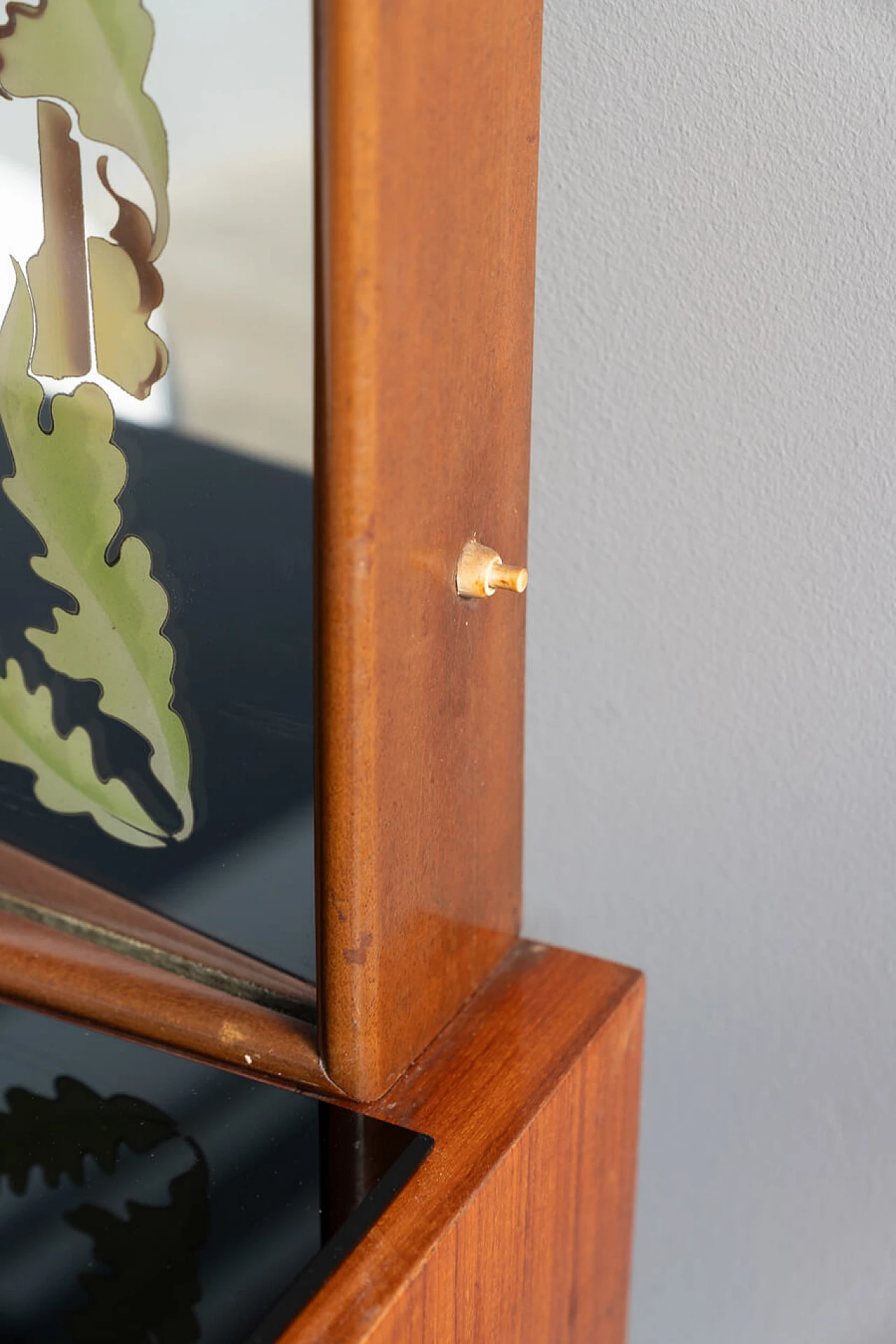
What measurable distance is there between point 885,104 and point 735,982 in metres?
0.66

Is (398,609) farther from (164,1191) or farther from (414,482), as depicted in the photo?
(164,1191)

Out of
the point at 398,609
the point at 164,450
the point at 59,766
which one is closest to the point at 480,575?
the point at 398,609

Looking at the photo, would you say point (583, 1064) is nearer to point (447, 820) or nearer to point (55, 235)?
point (447, 820)

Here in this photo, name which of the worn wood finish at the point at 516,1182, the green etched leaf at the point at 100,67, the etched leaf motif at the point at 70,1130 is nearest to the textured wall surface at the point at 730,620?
the worn wood finish at the point at 516,1182

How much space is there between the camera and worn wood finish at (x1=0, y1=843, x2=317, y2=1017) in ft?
2.50

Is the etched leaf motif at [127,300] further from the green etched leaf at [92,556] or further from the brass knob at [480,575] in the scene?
the brass knob at [480,575]

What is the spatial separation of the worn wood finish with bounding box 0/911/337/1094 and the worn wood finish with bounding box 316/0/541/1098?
4cm

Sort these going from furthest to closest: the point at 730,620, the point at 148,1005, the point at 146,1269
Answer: the point at 730,620
the point at 148,1005
the point at 146,1269

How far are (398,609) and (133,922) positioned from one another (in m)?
0.30

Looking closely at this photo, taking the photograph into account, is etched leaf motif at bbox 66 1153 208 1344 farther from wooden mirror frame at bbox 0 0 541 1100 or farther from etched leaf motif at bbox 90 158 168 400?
etched leaf motif at bbox 90 158 168 400

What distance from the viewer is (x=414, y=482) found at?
65 cm

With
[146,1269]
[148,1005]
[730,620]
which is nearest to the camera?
[146,1269]

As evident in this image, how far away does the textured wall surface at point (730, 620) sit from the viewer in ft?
2.86

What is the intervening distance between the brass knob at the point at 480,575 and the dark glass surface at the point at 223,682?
0.09 meters
